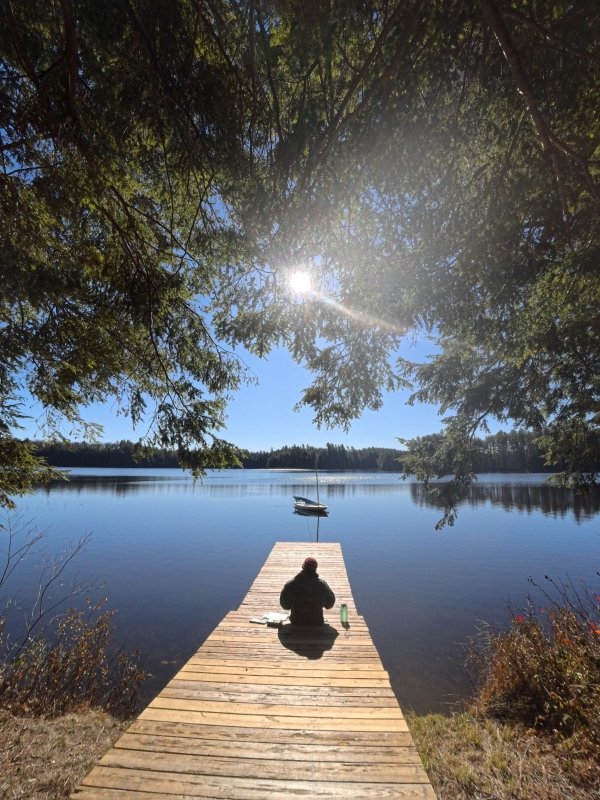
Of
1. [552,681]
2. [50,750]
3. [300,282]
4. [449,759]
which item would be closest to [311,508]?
[552,681]

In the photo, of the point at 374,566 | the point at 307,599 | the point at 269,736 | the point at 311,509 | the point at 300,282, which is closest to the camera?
the point at 269,736

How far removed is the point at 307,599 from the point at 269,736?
11.0 feet

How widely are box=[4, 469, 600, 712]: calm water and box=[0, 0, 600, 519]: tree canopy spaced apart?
294 inches

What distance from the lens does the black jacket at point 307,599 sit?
279 inches

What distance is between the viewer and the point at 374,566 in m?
19.8

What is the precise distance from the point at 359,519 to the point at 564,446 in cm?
2966

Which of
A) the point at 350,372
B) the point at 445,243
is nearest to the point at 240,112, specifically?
the point at 445,243

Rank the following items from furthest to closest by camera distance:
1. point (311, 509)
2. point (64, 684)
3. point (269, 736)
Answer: point (311, 509) → point (64, 684) → point (269, 736)

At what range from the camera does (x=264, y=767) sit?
3363 millimetres

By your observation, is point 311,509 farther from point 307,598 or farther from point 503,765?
point 503,765

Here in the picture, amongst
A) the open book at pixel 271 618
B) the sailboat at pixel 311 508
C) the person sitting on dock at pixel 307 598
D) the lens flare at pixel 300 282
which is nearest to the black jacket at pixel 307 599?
the person sitting on dock at pixel 307 598

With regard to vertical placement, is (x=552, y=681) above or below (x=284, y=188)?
below

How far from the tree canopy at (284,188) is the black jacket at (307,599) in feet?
9.53

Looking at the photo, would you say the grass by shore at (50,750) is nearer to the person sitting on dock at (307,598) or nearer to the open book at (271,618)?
the open book at (271,618)
